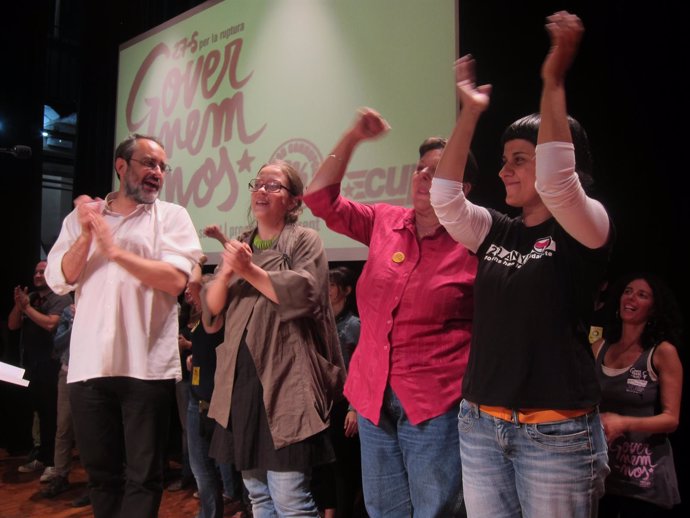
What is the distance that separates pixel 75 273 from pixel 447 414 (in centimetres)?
133

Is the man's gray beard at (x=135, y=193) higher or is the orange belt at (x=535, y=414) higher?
the man's gray beard at (x=135, y=193)

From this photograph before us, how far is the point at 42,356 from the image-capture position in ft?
14.2

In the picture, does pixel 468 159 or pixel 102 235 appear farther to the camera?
pixel 102 235

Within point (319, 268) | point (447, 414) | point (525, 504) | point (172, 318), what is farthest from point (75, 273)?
point (525, 504)

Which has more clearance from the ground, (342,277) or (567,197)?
(567,197)

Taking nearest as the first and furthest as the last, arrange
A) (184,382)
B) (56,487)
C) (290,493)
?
(290,493) < (184,382) < (56,487)

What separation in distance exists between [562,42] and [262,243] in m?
1.16

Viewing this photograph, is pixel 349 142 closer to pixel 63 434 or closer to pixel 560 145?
pixel 560 145

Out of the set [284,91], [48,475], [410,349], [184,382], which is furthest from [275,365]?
[48,475]

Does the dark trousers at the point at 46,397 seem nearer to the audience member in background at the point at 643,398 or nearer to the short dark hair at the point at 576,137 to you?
the audience member in background at the point at 643,398

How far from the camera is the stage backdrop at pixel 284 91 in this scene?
2768 mm

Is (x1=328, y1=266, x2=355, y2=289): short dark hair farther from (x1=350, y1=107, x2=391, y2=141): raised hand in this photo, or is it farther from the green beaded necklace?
(x1=350, y1=107, x2=391, y2=141): raised hand

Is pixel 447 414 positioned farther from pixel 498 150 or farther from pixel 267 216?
pixel 498 150

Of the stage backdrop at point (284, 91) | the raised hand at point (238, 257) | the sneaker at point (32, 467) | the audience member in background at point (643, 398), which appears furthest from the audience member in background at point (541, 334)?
the sneaker at point (32, 467)
